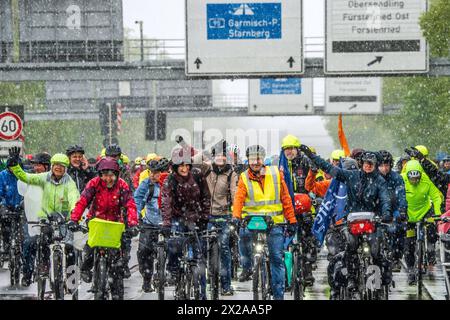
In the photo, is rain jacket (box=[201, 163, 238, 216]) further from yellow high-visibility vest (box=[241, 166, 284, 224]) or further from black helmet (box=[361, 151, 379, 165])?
black helmet (box=[361, 151, 379, 165])

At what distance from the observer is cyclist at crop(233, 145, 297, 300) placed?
11.4 meters

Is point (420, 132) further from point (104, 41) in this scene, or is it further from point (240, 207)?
point (240, 207)

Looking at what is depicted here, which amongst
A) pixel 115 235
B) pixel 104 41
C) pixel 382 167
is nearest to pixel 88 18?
pixel 104 41

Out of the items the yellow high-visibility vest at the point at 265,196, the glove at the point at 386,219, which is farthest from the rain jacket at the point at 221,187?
the glove at the point at 386,219

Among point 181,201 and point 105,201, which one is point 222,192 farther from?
point 105,201

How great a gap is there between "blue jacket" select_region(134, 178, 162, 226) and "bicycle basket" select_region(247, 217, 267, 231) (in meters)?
3.30

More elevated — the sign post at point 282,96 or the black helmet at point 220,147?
the sign post at point 282,96

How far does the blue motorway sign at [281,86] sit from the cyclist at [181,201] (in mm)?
34810

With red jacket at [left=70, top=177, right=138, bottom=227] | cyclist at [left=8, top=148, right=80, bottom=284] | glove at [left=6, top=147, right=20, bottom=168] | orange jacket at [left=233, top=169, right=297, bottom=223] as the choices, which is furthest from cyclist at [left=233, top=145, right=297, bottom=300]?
glove at [left=6, top=147, right=20, bottom=168]

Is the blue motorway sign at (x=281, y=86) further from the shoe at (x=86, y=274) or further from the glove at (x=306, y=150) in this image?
the shoe at (x=86, y=274)

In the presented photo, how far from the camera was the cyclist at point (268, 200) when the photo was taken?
11.4m

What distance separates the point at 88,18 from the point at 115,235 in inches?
672
